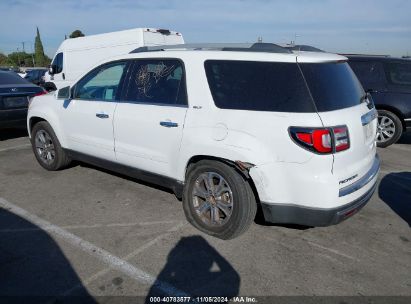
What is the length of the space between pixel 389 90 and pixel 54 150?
633cm

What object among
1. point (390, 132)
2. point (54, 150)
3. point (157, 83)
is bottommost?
point (390, 132)

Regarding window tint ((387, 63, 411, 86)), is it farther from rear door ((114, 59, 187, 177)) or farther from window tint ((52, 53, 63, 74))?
window tint ((52, 53, 63, 74))

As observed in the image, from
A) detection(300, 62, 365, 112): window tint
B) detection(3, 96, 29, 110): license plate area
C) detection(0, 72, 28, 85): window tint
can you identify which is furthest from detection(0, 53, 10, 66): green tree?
detection(300, 62, 365, 112): window tint

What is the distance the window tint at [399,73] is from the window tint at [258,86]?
517cm

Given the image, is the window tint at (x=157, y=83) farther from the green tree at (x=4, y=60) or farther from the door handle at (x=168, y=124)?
the green tree at (x=4, y=60)

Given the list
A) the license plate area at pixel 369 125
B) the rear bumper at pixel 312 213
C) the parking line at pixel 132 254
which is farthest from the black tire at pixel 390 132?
the parking line at pixel 132 254

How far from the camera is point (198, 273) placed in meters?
3.01

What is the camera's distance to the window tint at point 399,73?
281 inches

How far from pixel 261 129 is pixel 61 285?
204 cm

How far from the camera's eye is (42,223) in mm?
3879

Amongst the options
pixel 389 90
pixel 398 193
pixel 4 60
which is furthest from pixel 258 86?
pixel 4 60

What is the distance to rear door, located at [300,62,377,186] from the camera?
9.77 feet

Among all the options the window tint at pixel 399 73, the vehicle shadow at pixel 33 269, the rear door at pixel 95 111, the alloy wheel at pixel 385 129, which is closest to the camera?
the vehicle shadow at pixel 33 269

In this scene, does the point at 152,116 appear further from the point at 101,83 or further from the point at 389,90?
the point at 389,90
